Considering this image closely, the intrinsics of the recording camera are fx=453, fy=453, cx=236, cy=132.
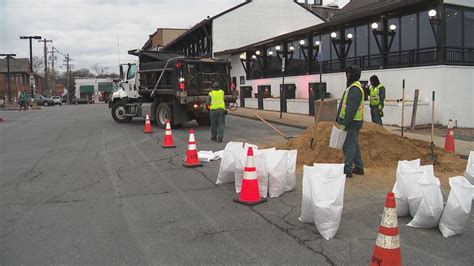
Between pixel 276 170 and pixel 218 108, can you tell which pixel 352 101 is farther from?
pixel 218 108

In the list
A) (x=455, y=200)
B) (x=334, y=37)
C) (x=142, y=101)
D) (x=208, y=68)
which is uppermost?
(x=334, y=37)

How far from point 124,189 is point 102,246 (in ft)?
9.08

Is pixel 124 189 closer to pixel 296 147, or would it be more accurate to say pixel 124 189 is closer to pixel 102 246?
→ pixel 102 246

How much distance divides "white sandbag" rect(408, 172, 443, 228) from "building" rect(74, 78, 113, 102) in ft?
233

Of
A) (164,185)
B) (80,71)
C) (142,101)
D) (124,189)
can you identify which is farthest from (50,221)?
(80,71)

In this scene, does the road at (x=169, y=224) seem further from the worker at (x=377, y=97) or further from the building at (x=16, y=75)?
the building at (x=16, y=75)

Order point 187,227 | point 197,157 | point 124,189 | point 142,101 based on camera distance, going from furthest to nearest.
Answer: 1. point 142,101
2. point 197,157
3. point 124,189
4. point 187,227

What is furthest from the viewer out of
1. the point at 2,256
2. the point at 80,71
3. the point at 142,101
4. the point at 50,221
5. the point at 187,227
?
the point at 80,71

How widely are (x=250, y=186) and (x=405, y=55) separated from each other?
1531cm

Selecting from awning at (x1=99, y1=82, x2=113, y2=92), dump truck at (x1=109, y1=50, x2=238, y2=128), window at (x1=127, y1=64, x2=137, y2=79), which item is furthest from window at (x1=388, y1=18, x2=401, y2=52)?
awning at (x1=99, y1=82, x2=113, y2=92)

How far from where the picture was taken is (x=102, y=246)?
15.9ft

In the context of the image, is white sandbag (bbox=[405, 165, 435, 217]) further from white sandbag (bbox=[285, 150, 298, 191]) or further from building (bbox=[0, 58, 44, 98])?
building (bbox=[0, 58, 44, 98])

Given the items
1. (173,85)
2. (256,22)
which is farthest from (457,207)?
(256,22)

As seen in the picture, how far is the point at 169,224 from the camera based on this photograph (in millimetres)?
5602
